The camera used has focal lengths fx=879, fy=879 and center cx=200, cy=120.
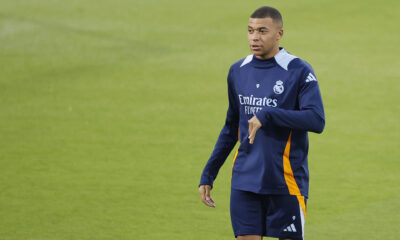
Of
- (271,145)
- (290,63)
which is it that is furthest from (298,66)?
(271,145)

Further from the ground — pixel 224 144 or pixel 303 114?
pixel 303 114

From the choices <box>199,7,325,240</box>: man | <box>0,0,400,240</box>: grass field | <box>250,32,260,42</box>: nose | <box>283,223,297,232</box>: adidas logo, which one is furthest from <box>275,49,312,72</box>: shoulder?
<box>0,0,400,240</box>: grass field

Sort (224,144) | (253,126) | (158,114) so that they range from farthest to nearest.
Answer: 1. (158,114)
2. (224,144)
3. (253,126)

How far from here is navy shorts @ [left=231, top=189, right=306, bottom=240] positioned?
4938mm

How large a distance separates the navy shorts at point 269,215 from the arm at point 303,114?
456mm

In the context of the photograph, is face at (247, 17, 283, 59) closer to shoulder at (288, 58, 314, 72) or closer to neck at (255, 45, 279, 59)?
neck at (255, 45, 279, 59)

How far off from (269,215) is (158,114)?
7.05m

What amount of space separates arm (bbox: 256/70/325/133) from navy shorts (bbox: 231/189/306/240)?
0.46m

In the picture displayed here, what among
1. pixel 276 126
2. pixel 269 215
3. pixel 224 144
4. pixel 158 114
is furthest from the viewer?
pixel 158 114

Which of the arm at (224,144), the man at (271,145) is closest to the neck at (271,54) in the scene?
the man at (271,145)

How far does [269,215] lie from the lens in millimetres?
4977

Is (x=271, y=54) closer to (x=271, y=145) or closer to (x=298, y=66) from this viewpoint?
(x=298, y=66)

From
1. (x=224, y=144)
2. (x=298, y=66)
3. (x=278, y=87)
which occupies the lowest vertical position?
(x=224, y=144)

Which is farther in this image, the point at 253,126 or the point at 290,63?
the point at 290,63
